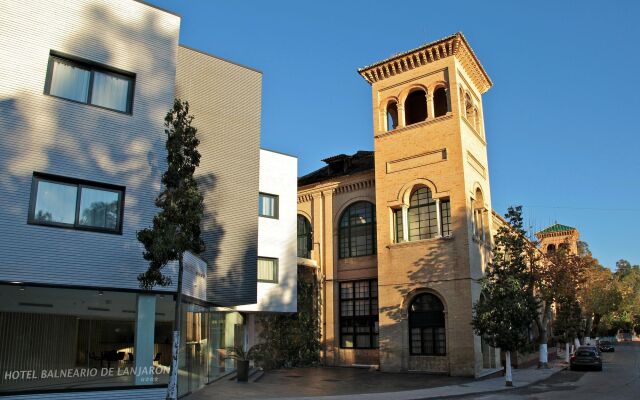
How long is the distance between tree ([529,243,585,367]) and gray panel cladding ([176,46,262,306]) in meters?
17.5

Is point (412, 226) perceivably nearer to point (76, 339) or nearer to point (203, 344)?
point (203, 344)

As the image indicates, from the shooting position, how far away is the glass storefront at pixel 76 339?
1382 cm

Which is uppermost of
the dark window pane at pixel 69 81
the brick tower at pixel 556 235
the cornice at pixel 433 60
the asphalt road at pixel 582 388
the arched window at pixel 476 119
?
the cornice at pixel 433 60

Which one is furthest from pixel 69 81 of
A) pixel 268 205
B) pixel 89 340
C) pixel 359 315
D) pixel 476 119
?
pixel 476 119

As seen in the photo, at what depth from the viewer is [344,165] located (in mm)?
35531

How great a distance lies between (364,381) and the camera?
2361 cm

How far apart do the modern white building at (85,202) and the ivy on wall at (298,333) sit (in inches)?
414

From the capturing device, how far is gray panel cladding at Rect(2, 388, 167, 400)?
509 inches

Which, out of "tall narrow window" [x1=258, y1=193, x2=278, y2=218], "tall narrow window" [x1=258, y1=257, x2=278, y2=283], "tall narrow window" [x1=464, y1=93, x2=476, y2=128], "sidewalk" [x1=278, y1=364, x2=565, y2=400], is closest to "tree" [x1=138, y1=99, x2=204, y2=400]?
"sidewalk" [x1=278, y1=364, x2=565, y2=400]

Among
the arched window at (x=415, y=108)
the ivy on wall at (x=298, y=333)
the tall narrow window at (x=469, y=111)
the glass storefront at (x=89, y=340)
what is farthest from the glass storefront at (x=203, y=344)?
the tall narrow window at (x=469, y=111)

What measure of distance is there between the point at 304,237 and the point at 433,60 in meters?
14.0

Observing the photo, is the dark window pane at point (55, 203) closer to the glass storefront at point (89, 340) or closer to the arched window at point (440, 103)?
the glass storefront at point (89, 340)

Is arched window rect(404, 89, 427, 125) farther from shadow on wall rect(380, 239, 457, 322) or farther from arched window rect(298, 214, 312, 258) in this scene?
arched window rect(298, 214, 312, 258)

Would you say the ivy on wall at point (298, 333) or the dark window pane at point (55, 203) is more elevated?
the dark window pane at point (55, 203)
